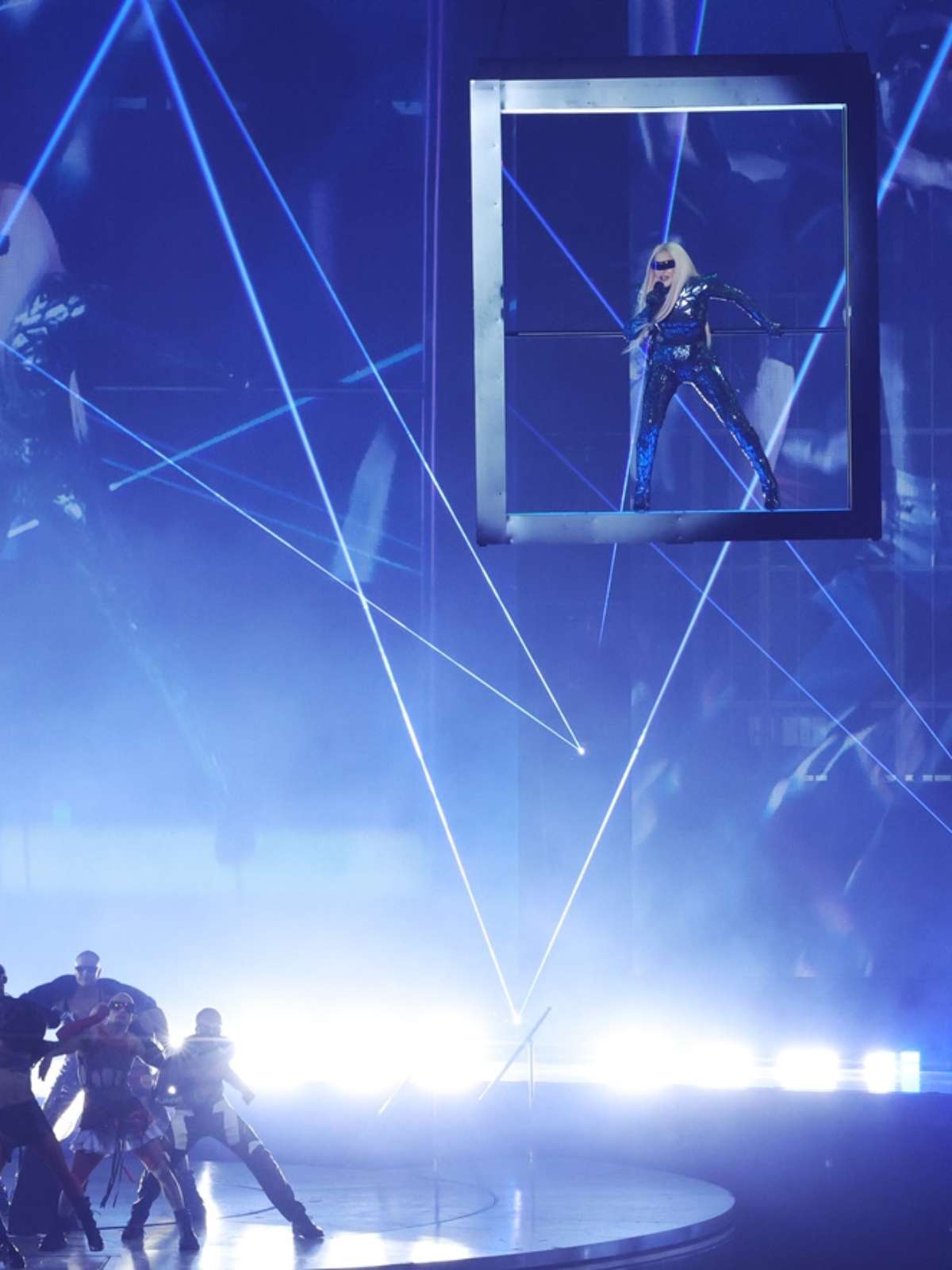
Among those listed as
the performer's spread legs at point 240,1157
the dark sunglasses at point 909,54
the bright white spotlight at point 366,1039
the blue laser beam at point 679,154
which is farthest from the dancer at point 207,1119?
the dark sunglasses at point 909,54

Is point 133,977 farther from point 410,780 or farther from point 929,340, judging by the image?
point 929,340

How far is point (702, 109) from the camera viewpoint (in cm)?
637

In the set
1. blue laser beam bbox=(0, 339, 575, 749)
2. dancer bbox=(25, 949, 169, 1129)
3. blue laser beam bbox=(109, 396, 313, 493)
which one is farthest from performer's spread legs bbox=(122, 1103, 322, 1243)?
blue laser beam bbox=(109, 396, 313, 493)

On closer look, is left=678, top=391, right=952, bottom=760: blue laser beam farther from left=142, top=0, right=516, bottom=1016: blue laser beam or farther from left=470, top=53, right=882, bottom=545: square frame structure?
left=470, top=53, right=882, bottom=545: square frame structure

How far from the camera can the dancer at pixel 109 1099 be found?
7.43m

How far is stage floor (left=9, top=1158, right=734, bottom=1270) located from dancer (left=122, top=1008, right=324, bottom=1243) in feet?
0.32

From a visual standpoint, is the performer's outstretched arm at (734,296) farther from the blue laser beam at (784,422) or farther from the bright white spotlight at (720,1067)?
the bright white spotlight at (720,1067)

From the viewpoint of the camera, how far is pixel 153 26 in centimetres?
1007

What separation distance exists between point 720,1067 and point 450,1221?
196 cm

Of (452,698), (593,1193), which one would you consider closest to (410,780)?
(452,698)

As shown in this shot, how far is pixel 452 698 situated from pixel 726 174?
9.75 feet

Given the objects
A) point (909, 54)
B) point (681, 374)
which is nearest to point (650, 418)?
point (681, 374)

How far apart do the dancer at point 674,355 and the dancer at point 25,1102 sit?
291 centimetres

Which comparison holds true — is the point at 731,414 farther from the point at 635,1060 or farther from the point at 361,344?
the point at 361,344
